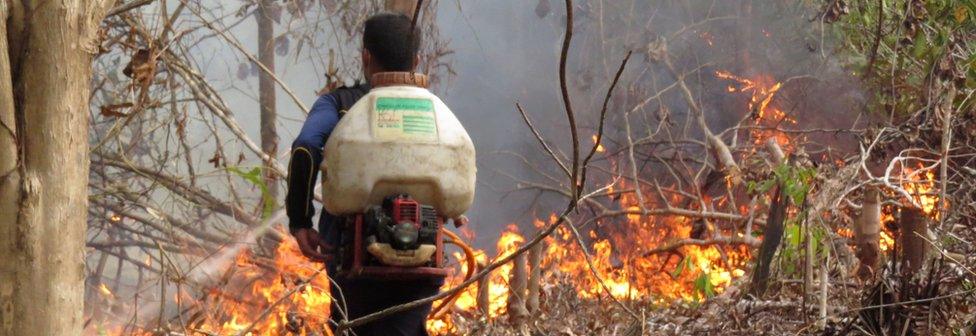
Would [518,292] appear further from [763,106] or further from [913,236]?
[763,106]

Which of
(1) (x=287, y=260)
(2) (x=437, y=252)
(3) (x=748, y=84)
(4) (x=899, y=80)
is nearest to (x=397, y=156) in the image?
(2) (x=437, y=252)

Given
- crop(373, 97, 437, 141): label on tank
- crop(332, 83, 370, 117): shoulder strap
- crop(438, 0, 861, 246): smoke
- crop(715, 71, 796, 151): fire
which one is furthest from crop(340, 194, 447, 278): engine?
crop(438, 0, 861, 246): smoke

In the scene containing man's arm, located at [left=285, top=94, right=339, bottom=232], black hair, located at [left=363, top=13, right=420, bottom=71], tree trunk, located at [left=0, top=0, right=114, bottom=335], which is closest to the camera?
tree trunk, located at [left=0, top=0, right=114, bottom=335]

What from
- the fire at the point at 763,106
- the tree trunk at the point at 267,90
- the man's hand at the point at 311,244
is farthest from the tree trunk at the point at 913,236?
the tree trunk at the point at 267,90

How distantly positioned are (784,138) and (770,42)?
5.96 feet

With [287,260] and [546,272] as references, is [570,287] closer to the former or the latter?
[546,272]

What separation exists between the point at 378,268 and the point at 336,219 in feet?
0.98

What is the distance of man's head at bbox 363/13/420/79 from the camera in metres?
3.97

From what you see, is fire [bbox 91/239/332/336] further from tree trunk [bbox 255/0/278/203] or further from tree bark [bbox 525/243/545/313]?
tree trunk [bbox 255/0/278/203]

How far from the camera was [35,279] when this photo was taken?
2.40m

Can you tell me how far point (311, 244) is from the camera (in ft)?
12.7

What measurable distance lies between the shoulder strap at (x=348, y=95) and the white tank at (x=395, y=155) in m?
0.27

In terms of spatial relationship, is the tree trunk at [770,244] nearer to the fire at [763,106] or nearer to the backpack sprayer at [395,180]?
the backpack sprayer at [395,180]

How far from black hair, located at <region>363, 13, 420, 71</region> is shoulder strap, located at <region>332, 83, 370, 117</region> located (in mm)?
167
